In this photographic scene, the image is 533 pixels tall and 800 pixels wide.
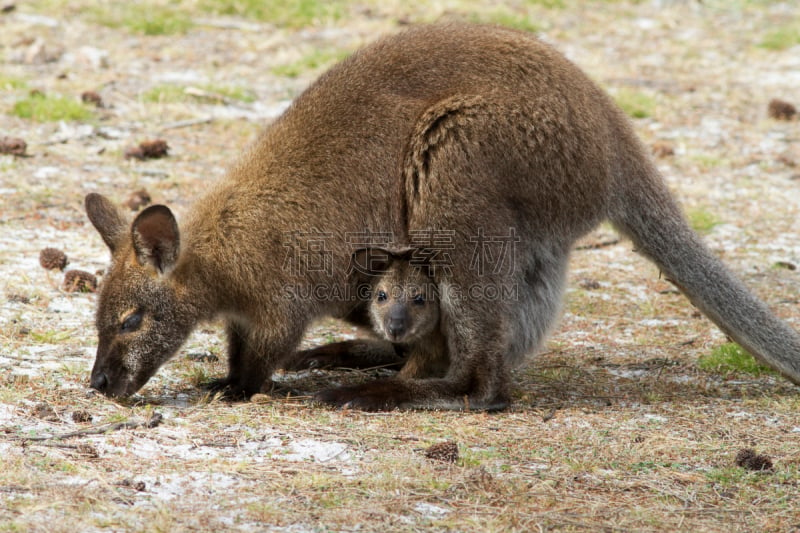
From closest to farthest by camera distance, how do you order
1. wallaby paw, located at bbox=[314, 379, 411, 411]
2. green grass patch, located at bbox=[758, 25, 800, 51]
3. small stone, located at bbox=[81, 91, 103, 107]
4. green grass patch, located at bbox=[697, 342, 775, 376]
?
wallaby paw, located at bbox=[314, 379, 411, 411] < green grass patch, located at bbox=[697, 342, 775, 376] < small stone, located at bbox=[81, 91, 103, 107] < green grass patch, located at bbox=[758, 25, 800, 51]

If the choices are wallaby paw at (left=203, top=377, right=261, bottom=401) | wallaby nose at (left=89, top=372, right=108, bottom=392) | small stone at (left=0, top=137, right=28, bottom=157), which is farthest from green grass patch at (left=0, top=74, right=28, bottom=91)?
wallaby nose at (left=89, top=372, right=108, bottom=392)

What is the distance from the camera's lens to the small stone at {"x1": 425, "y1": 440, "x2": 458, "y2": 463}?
147 inches

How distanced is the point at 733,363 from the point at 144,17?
8025 mm

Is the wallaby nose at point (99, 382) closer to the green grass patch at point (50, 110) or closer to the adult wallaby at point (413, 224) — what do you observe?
the adult wallaby at point (413, 224)

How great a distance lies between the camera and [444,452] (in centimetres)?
377

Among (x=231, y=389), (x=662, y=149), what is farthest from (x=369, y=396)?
(x=662, y=149)

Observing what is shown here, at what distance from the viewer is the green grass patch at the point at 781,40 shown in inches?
Result: 425

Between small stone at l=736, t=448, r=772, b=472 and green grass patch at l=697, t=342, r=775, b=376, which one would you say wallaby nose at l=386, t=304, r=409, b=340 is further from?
green grass patch at l=697, t=342, r=775, b=376

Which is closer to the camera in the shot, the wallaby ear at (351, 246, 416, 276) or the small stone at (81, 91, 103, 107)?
the wallaby ear at (351, 246, 416, 276)

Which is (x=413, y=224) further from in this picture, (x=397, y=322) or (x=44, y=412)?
(x=44, y=412)

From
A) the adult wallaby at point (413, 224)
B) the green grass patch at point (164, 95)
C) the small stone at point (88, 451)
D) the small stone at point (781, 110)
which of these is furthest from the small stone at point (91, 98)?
the small stone at point (781, 110)

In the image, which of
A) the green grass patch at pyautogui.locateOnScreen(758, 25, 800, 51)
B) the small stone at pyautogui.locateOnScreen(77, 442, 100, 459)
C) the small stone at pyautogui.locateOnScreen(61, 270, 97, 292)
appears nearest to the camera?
the small stone at pyautogui.locateOnScreen(77, 442, 100, 459)

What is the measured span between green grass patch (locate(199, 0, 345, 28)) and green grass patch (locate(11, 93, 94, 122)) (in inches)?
131

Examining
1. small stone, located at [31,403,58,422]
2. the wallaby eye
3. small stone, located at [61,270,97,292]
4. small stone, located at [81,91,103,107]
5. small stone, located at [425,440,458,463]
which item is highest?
small stone, located at [81,91,103,107]
